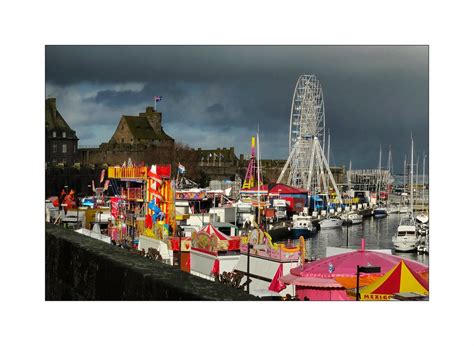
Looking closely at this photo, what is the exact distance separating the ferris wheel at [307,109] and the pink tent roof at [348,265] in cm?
1793

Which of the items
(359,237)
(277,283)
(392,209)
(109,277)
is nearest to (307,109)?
(359,237)

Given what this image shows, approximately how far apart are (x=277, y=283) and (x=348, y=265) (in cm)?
147

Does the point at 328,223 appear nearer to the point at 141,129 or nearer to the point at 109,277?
the point at 141,129

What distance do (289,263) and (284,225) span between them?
923 inches

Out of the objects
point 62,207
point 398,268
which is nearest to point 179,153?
point 62,207

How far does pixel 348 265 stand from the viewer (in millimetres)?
12414

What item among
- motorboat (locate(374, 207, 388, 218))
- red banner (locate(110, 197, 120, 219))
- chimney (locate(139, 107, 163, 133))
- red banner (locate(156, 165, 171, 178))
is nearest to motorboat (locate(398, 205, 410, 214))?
motorboat (locate(374, 207, 388, 218))

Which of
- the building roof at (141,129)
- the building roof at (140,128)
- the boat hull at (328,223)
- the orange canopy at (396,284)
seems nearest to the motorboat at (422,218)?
the boat hull at (328,223)

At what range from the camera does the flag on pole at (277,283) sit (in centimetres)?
1307

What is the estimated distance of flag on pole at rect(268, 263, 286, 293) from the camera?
1307 cm

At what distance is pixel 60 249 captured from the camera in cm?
893

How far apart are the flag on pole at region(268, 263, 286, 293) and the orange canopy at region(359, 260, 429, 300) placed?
1993 mm
